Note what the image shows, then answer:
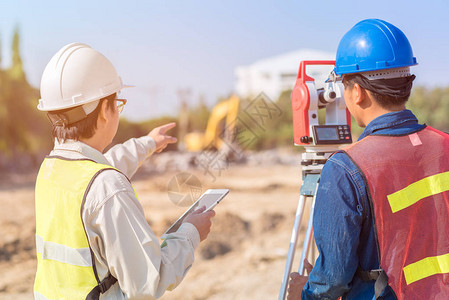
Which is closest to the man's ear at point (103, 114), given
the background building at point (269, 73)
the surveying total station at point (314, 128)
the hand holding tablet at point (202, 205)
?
the hand holding tablet at point (202, 205)

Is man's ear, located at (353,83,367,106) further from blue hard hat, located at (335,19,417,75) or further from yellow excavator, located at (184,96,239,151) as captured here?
yellow excavator, located at (184,96,239,151)

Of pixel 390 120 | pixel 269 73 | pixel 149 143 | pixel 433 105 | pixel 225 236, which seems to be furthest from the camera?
pixel 269 73

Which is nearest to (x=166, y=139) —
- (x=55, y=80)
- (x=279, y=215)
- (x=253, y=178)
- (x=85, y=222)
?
(x=55, y=80)

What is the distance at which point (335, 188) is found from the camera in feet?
4.79

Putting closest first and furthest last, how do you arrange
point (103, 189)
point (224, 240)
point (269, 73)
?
point (103, 189) → point (224, 240) → point (269, 73)

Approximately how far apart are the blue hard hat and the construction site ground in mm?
3843

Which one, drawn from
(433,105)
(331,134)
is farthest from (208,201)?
(433,105)

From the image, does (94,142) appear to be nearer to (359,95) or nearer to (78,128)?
(78,128)

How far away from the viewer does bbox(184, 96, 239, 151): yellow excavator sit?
45.0 feet

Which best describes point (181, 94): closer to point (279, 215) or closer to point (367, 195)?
point (279, 215)

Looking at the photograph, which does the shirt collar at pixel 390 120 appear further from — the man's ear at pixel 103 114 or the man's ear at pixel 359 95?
the man's ear at pixel 103 114

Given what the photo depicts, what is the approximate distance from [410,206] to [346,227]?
0.23 meters

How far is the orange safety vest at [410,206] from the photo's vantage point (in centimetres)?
145

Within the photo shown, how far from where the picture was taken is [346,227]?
143 cm
